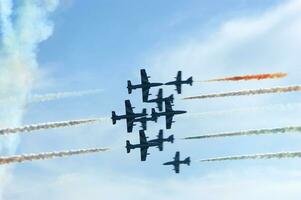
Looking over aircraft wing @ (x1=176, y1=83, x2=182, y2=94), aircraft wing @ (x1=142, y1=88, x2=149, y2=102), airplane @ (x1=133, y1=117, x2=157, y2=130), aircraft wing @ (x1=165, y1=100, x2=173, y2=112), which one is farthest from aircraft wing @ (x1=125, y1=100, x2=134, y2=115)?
aircraft wing @ (x1=176, y1=83, x2=182, y2=94)

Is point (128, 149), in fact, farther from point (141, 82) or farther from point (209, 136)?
point (209, 136)

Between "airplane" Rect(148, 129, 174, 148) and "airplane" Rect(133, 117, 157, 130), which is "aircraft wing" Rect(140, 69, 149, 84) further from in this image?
"airplane" Rect(148, 129, 174, 148)

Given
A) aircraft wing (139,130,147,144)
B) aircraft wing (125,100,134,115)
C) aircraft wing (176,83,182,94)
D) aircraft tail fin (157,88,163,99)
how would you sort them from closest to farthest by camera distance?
aircraft wing (125,100,134,115) < aircraft wing (176,83,182,94) < aircraft tail fin (157,88,163,99) < aircraft wing (139,130,147,144)

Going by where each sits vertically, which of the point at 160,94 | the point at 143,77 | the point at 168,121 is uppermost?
the point at 143,77

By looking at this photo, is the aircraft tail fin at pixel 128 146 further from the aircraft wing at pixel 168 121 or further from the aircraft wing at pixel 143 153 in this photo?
the aircraft wing at pixel 168 121

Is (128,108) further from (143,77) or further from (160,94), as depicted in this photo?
(160,94)

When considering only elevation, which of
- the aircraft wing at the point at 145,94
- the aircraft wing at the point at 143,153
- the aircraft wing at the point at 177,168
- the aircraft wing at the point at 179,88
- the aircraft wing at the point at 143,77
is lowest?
the aircraft wing at the point at 177,168

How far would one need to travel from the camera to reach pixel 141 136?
182625 mm

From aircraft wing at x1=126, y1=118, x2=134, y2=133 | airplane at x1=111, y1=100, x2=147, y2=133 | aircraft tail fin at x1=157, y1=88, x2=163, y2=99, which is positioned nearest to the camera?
airplane at x1=111, y1=100, x2=147, y2=133

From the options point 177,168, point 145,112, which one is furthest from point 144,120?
point 177,168

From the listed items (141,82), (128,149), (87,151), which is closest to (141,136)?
(128,149)

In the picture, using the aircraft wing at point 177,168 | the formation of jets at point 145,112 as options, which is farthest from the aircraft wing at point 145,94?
the aircraft wing at point 177,168

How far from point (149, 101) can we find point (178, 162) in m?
27.5

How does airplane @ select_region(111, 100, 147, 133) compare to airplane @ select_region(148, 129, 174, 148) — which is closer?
airplane @ select_region(111, 100, 147, 133)
